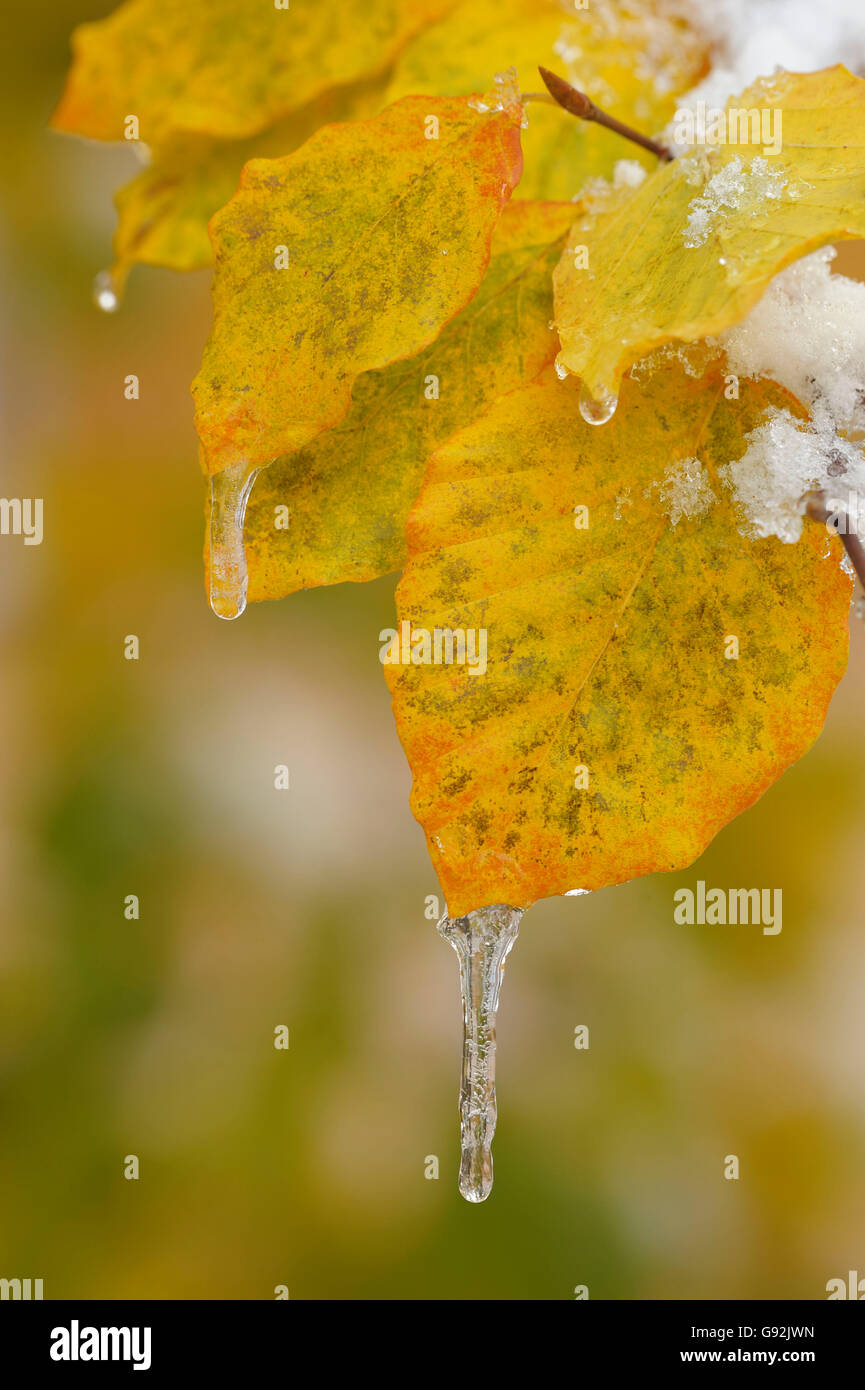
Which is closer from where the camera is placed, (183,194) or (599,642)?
(599,642)

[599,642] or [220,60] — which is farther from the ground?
[220,60]

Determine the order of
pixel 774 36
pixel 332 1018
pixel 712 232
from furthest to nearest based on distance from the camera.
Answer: pixel 332 1018 → pixel 774 36 → pixel 712 232


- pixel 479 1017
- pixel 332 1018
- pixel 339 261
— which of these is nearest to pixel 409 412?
pixel 339 261

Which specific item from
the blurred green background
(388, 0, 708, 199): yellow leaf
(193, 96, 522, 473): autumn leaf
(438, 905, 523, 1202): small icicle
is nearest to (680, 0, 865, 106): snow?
(388, 0, 708, 199): yellow leaf

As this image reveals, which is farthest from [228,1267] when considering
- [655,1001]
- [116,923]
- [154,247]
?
[154,247]

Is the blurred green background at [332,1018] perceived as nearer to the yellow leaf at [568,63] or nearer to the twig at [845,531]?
the yellow leaf at [568,63]

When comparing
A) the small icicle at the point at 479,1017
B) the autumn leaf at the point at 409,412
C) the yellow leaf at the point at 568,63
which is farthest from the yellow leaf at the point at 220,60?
the small icicle at the point at 479,1017

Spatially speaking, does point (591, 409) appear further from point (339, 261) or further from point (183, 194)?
point (183, 194)
